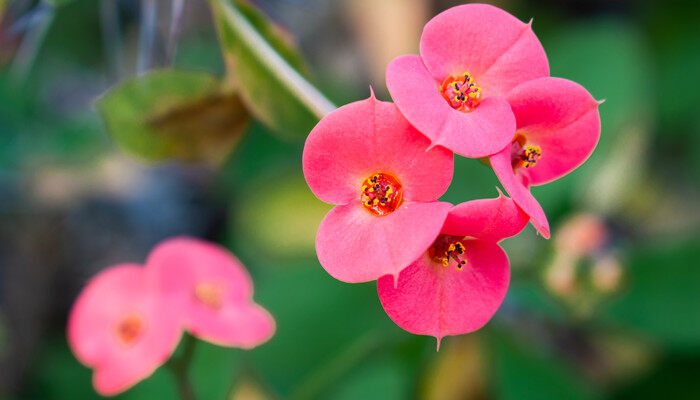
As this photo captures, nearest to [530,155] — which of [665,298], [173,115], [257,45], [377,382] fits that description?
[257,45]

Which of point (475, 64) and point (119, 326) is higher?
point (475, 64)

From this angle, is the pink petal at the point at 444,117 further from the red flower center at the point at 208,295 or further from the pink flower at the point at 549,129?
the red flower center at the point at 208,295

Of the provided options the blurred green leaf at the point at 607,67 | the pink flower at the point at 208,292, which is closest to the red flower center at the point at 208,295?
the pink flower at the point at 208,292

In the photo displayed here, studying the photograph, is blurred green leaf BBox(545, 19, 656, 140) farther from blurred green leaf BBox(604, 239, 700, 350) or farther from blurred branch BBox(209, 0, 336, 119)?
blurred branch BBox(209, 0, 336, 119)

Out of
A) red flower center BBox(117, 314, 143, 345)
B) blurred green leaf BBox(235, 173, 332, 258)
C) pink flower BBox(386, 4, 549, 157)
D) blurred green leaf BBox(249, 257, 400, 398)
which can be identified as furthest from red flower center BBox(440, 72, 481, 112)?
blurred green leaf BBox(235, 173, 332, 258)

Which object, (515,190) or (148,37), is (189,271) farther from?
(515,190)

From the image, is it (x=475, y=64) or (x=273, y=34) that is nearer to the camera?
(x=475, y=64)

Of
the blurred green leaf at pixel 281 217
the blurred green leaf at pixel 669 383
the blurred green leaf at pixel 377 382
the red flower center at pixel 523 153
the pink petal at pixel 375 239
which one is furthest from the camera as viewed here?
the blurred green leaf at pixel 281 217
